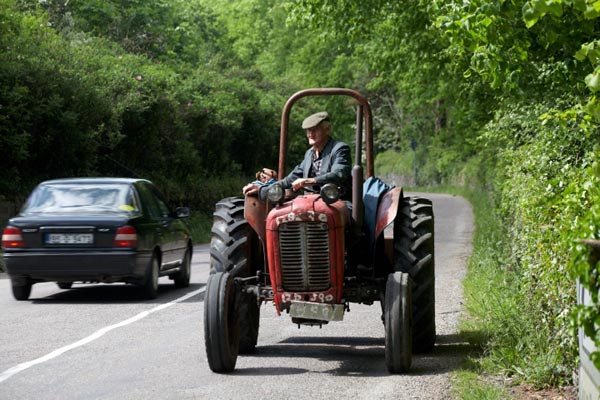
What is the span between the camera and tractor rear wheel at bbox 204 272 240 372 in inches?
365

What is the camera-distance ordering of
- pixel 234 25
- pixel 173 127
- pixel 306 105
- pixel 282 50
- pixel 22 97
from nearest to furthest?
pixel 22 97 < pixel 173 127 < pixel 306 105 < pixel 282 50 < pixel 234 25

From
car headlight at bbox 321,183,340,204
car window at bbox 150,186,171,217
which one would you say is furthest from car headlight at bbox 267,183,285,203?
car window at bbox 150,186,171,217

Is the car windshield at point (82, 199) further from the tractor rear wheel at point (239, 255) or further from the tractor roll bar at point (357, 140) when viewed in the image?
the tractor roll bar at point (357, 140)

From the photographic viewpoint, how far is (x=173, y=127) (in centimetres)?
3694

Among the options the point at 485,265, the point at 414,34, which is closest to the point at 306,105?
the point at 414,34

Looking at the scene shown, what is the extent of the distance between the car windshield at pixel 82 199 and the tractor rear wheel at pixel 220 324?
20.3 ft

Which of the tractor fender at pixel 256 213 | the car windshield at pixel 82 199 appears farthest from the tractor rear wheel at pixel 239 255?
the car windshield at pixel 82 199

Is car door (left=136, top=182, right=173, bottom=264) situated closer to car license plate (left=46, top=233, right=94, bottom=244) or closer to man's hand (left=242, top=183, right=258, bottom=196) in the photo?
car license plate (left=46, top=233, right=94, bottom=244)

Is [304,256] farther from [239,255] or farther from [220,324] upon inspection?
[239,255]

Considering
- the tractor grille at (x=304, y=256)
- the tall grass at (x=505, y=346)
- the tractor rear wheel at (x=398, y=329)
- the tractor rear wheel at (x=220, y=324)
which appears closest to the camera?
the tall grass at (x=505, y=346)

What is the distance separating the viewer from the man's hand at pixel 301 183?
31.6ft

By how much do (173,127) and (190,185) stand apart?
7.50ft

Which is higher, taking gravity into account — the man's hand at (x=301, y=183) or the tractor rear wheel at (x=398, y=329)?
the man's hand at (x=301, y=183)

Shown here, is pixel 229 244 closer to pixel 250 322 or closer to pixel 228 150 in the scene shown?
pixel 250 322
